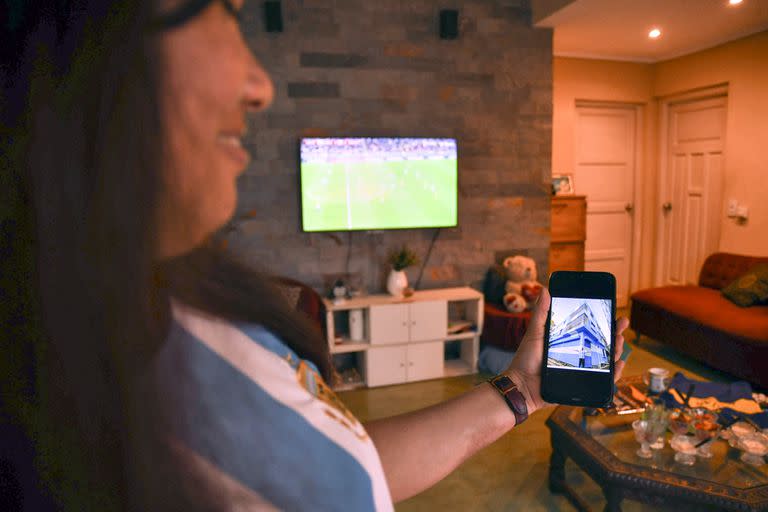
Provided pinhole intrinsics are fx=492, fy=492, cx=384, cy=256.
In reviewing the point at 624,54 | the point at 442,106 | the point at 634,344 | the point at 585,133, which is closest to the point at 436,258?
the point at 442,106

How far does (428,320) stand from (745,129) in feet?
11.1

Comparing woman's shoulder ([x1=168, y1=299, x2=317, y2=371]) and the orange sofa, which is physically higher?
woman's shoulder ([x1=168, y1=299, x2=317, y2=371])

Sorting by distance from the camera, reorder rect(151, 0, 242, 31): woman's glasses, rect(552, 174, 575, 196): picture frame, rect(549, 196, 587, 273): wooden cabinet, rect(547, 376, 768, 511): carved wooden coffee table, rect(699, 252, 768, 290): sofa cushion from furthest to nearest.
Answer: rect(552, 174, 575, 196): picture frame < rect(549, 196, 587, 273): wooden cabinet < rect(699, 252, 768, 290): sofa cushion < rect(547, 376, 768, 511): carved wooden coffee table < rect(151, 0, 242, 31): woman's glasses

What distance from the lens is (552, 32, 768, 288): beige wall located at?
4.21 meters

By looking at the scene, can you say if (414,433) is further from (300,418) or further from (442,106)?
(442,106)

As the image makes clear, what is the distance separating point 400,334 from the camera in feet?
11.3

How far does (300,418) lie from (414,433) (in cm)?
41

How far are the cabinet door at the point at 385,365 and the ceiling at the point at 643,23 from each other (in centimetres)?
272

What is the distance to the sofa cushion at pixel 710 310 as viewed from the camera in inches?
126

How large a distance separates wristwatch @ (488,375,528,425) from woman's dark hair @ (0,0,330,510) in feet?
1.99

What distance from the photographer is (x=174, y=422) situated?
0.34 m

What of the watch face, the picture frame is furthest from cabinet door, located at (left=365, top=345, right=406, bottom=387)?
the watch face

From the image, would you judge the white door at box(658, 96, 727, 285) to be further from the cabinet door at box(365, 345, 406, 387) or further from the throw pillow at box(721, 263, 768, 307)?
the cabinet door at box(365, 345, 406, 387)

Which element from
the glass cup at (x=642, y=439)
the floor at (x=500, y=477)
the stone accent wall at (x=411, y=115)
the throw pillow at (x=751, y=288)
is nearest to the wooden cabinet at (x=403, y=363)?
the floor at (x=500, y=477)
